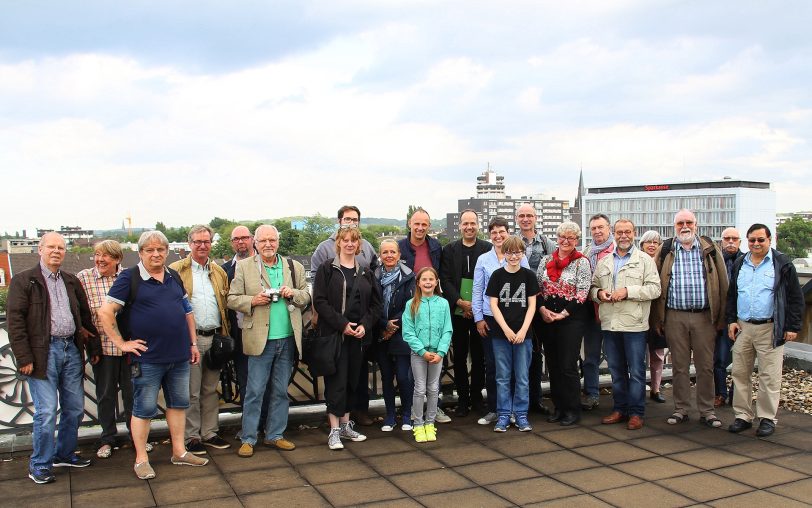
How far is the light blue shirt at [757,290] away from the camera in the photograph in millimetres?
5324

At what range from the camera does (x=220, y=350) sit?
191 inches

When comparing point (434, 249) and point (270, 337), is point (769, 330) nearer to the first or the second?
point (434, 249)

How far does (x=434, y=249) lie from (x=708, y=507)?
9.75 feet

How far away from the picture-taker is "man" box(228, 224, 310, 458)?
4898mm

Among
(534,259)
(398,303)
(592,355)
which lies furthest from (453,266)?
(592,355)

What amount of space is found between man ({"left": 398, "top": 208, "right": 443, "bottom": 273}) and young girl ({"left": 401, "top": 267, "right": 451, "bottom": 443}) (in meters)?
0.43

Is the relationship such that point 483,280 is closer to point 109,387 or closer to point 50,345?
point 109,387

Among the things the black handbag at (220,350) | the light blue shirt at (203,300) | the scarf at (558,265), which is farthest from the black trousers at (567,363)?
the light blue shirt at (203,300)

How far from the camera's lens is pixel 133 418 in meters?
4.45

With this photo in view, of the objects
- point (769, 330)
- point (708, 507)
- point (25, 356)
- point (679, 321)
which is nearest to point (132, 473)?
point (25, 356)

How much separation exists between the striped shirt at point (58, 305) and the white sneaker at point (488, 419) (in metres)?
3.36

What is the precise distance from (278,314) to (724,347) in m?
4.45

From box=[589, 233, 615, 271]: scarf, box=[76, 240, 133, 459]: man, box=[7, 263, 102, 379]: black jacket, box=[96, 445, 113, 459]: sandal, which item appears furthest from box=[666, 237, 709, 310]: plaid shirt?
box=[7, 263, 102, 379]: black jacket

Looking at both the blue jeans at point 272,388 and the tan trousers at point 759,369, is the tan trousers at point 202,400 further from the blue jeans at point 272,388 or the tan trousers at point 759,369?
the tan trousers at point 759,369
